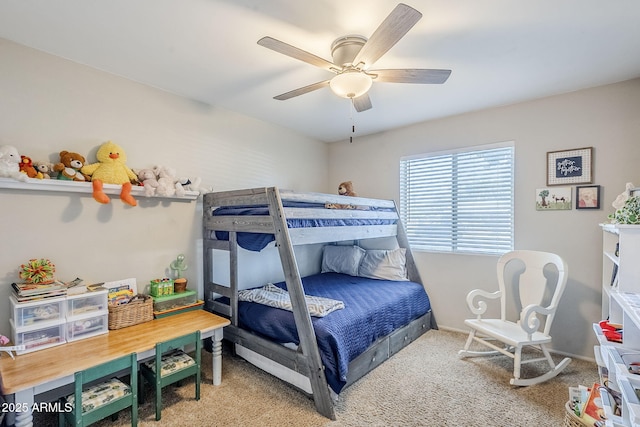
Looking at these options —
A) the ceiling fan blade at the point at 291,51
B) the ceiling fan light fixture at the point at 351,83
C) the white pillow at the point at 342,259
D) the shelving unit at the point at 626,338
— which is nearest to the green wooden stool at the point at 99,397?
the ceiling fan blade at the point at 291,51

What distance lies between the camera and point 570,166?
272cm

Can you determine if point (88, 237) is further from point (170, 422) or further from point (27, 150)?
point (170, 422)

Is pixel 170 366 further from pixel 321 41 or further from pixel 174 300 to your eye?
pixel 321 41

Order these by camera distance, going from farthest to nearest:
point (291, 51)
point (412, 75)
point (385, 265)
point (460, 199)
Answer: point (385, 265), point (460, 199), point (412, 75), point (291, 51)

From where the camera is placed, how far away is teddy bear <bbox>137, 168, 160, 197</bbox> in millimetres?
2379

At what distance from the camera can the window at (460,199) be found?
311 centimetres

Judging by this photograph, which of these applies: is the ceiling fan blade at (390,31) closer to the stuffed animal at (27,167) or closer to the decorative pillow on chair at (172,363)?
the stuffed animal at (27,167)

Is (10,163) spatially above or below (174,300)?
above

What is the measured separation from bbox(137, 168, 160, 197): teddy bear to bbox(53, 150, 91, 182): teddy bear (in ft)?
1.25

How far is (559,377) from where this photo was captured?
2.41 meters

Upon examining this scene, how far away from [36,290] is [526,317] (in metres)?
3.40

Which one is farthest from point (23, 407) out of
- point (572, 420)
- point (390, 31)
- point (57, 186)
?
point (572, 420)

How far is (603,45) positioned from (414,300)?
2506 mm

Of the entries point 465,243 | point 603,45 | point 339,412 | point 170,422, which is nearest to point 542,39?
point 603,45
